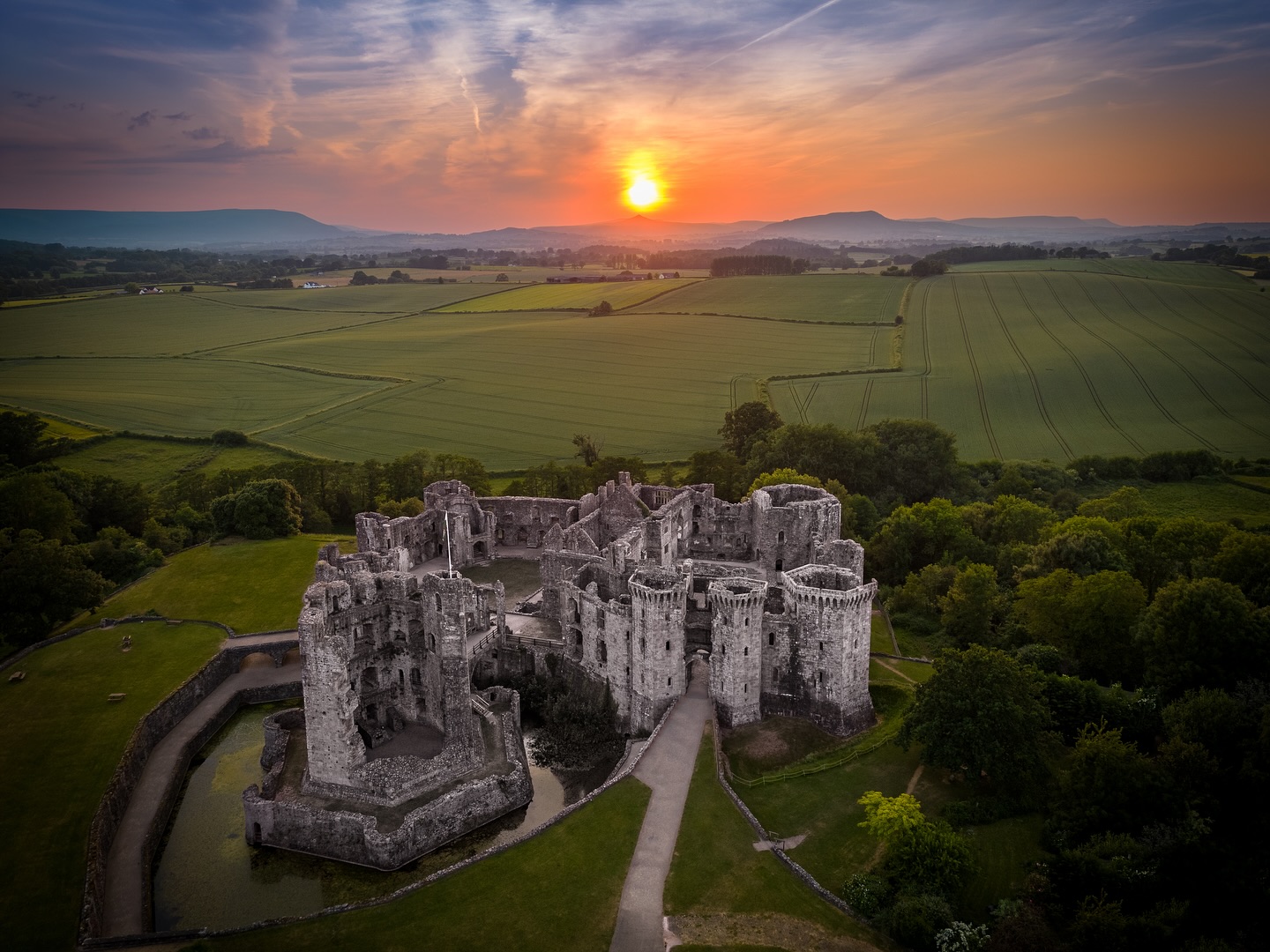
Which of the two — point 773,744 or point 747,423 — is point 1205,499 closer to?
point 747,423

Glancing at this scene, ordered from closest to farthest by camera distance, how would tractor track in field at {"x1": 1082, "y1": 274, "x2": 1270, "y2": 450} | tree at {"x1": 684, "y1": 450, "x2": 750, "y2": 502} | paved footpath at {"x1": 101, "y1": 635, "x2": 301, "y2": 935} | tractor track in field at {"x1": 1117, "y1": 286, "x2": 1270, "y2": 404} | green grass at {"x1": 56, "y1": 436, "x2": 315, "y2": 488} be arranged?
1. paved footpath at {"x1": 101, "y1": 635, "x2": 301, "y2": 935}
2. tree at {"x1": 684, "y1": 450, "x2": 750, "y2": 502}
3. tractor track in field at {"x1": 1082, "y1": 274, "x2": 1270, "y2": 450}
4. green grass at {"x1": 56, "y1": 436, "x2": 315, "y2": 488}
5. tractor track in field at {"x1": 1117, "y1": 286, "x2": 1270, "y2": 404}

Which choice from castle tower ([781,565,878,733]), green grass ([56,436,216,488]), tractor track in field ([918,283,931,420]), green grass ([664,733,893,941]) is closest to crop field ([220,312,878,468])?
tractor track in field ([918,283,931,420])

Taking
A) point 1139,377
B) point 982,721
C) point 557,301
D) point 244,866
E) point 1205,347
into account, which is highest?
point 557,301

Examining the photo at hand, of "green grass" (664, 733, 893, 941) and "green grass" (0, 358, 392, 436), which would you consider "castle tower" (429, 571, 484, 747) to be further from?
"green grass" (0, 358, 392, 436)

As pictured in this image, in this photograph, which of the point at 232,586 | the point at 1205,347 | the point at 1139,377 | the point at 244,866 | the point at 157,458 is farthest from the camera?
the point at 1205,347

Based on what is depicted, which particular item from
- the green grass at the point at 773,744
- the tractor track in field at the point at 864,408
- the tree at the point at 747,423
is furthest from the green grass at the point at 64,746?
the tractor track in field at the point at 864,408

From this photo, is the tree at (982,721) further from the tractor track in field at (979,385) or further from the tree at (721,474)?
the tractor track in field at (979,385)

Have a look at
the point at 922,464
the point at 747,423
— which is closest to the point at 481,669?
the point at 922,464
